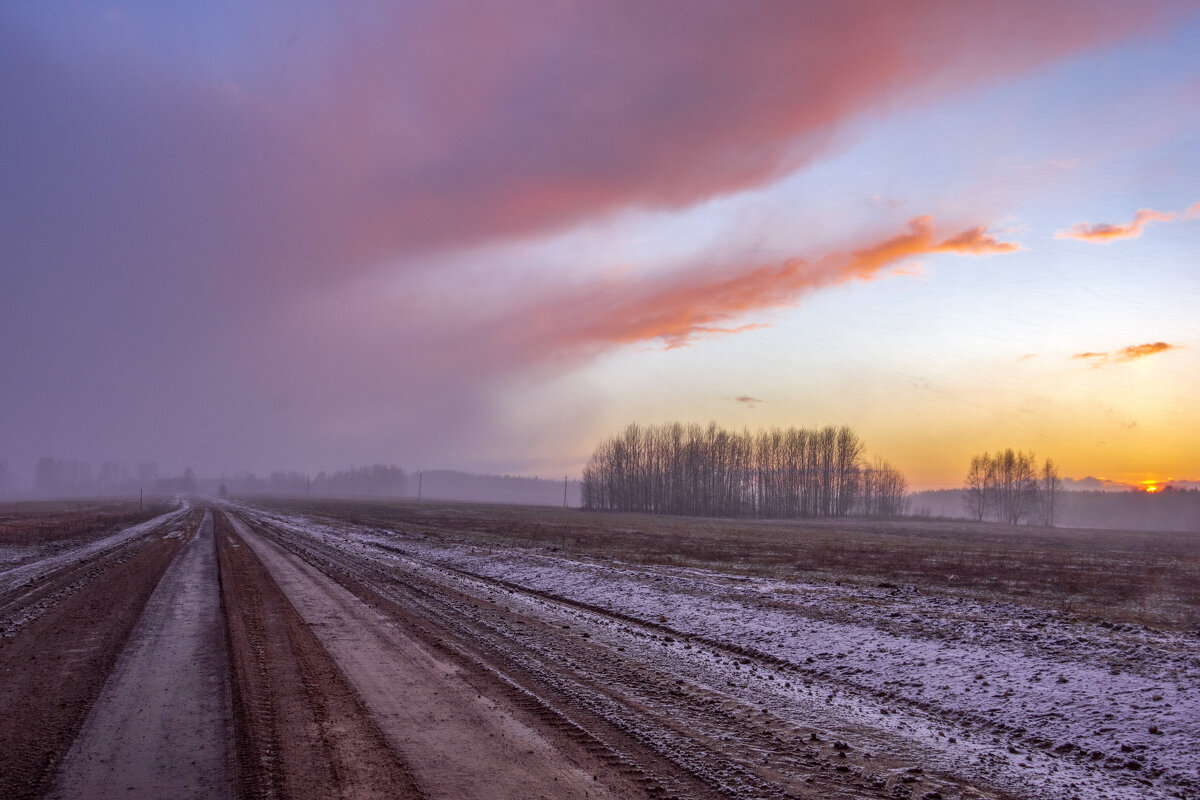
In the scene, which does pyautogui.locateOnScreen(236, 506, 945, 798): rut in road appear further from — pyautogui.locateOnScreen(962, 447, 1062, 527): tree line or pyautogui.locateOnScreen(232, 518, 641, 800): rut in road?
pyautogui.locateOnScreen(962, 447, 1062, 527): tree line

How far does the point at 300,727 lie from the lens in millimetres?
6980

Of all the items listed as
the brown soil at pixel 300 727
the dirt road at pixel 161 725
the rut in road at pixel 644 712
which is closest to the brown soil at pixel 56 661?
the dirt road at pixel 161 725

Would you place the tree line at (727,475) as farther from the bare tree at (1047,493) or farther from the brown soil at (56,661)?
the brown soil at (56,661)

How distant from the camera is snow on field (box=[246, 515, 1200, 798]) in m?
7.28

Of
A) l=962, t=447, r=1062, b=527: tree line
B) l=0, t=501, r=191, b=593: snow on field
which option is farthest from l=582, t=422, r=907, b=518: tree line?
l=0, t=501, r=191, b=593: snow on field

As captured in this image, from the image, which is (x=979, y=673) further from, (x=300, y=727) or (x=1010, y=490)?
(x=1010, y=490)

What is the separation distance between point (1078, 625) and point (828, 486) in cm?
13528

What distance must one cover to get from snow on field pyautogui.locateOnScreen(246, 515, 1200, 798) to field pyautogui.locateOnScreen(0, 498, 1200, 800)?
5 cm

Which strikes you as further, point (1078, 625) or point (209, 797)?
point (1078, 625)

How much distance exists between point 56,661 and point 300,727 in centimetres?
591

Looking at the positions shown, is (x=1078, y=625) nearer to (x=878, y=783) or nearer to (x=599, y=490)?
(x=878, y=783)

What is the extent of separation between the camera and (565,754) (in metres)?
6.48

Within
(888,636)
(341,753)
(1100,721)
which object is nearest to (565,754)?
(341,753)

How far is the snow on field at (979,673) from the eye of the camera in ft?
23.9
